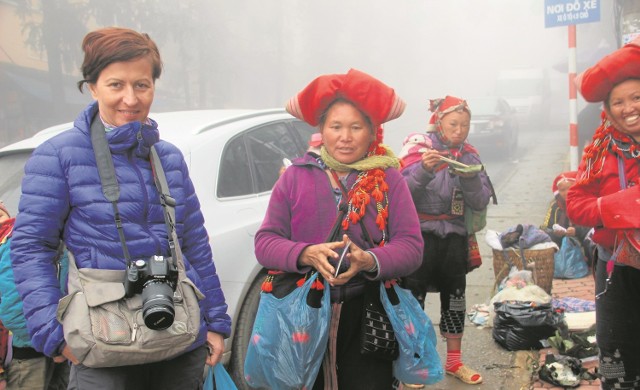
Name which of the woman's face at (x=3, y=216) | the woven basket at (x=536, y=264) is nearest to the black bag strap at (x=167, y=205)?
the woman's face at (x=3, y=216)

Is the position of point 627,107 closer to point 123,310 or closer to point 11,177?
point 123,310

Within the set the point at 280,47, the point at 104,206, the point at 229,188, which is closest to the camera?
the point at 104,206

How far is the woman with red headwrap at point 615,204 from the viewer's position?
2607mm

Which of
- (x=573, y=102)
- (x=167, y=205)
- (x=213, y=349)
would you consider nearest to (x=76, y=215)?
(x=167, y=205)

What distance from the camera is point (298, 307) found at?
96.4 inches

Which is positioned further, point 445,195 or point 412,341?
point 445,195

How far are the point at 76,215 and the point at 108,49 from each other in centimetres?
57

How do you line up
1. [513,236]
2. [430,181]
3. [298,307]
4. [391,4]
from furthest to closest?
[391,4] < [513,236] < [430,181] < [298,307]

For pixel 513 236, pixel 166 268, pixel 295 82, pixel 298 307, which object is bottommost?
pixel 513 236

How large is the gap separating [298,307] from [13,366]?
1411 millimetres

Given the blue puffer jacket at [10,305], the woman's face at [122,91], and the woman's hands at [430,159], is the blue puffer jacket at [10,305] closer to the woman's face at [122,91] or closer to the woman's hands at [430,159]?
the woman's face at [122,91]

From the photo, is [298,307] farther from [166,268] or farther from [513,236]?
[513,236]

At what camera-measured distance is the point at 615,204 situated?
2.56 m

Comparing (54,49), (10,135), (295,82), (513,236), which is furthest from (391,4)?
(513,236)
